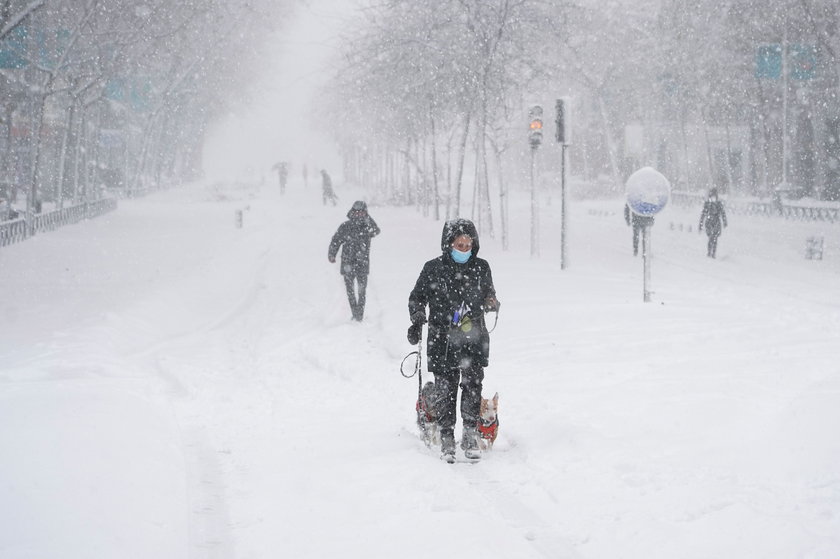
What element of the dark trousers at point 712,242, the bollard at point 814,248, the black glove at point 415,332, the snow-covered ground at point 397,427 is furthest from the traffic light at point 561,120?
the black glove at point 415,332

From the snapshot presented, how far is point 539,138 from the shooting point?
15461mm

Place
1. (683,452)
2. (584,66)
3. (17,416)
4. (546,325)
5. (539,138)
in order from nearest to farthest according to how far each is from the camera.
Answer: (683,452)
(17,416)
(546,325)
(539,138)
(584,66)

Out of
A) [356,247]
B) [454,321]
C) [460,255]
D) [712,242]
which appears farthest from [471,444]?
[712,242]

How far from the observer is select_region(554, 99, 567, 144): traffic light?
14492 mm

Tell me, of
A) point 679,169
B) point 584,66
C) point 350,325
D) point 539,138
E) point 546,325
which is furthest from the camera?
point 679,169

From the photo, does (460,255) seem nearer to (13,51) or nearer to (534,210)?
(534,210)

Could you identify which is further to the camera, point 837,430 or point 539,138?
point 539,138

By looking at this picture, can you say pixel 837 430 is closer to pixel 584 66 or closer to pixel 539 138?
pixel 539 138

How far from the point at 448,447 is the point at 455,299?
104cm

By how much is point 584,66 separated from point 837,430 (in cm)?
4100

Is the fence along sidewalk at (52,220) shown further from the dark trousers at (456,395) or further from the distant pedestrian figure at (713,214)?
the dark trousers at (456,395)

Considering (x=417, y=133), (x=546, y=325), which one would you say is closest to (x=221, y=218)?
(x=417, y=133)

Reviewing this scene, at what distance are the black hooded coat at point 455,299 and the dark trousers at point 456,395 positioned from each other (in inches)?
2.9

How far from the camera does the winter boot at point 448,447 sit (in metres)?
5.58
